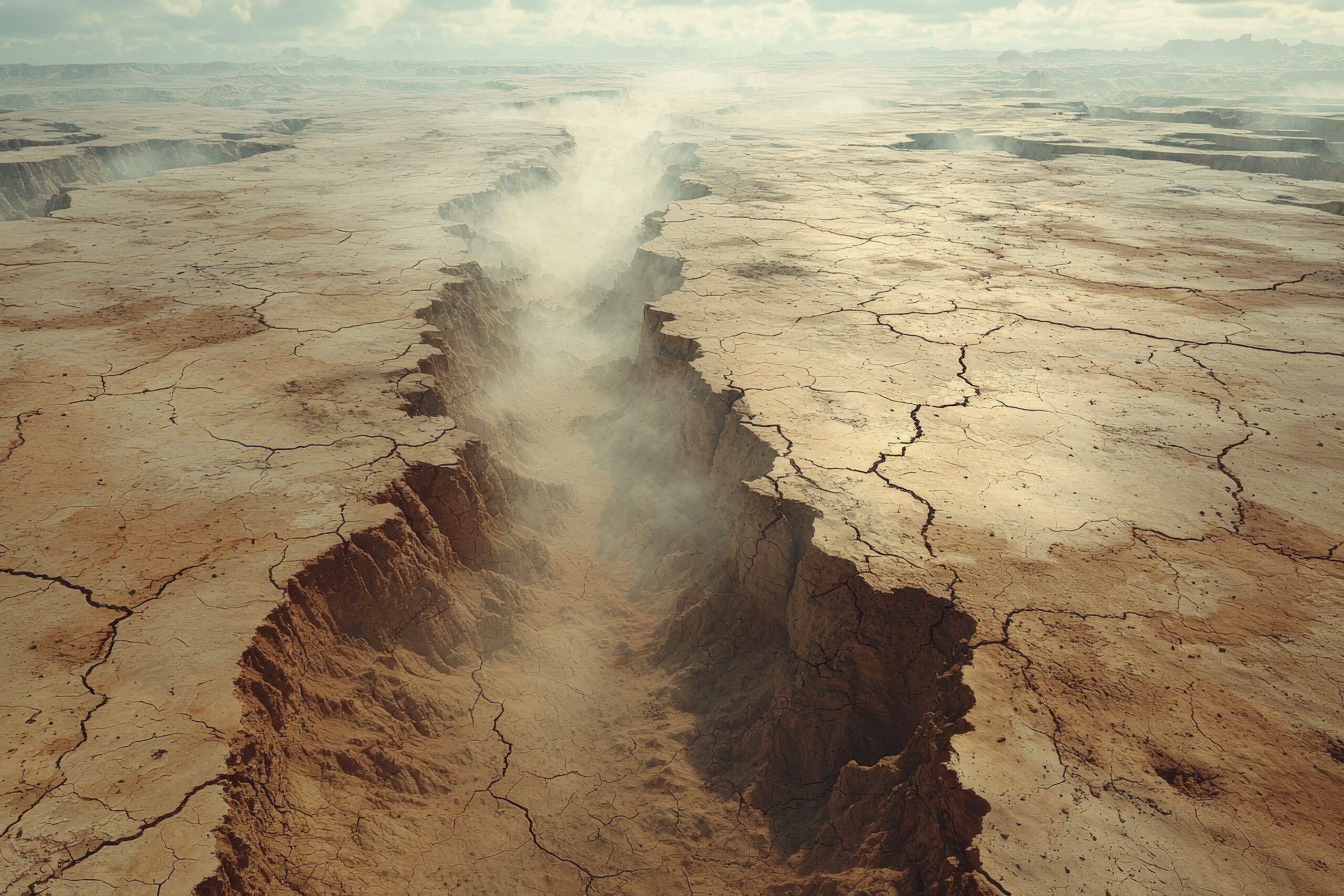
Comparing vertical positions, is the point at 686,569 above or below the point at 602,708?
above

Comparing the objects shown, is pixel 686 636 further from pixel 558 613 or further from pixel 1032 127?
pixel 1032 127

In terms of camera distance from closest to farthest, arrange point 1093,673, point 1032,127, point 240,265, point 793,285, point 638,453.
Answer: point 1093,673
point 638,453
point 793,285
point 240,265
point 1032,127

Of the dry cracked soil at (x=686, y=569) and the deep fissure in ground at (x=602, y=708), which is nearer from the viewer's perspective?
the dry cracked soil at (x=686, y=569)

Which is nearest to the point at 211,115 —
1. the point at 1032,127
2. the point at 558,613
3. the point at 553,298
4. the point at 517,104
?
the point at 517,104

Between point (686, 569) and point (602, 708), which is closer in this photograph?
point (602, 708)

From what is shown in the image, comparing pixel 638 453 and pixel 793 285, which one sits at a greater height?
pixel 793 285

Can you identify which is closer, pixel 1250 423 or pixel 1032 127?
pixel 1250 423

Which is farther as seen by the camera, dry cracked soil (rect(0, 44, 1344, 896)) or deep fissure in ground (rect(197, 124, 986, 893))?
deep fissure in ground (rect(197, 124, 986, 893))

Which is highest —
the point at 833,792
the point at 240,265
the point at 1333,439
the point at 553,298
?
the point at 1333,439
